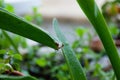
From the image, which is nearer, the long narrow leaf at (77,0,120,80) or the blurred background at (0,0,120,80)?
the long narrow leaf at (77,0,120,80)

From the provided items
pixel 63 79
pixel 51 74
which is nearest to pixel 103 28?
pixel 63 79

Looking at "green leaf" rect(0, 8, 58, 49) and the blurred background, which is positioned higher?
the blurred background

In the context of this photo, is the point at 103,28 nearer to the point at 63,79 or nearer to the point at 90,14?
the point at 90,14

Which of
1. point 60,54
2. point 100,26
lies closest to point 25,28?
point 100,26

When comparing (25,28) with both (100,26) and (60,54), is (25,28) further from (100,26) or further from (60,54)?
(60,54)

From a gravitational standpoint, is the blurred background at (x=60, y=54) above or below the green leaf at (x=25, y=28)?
above
